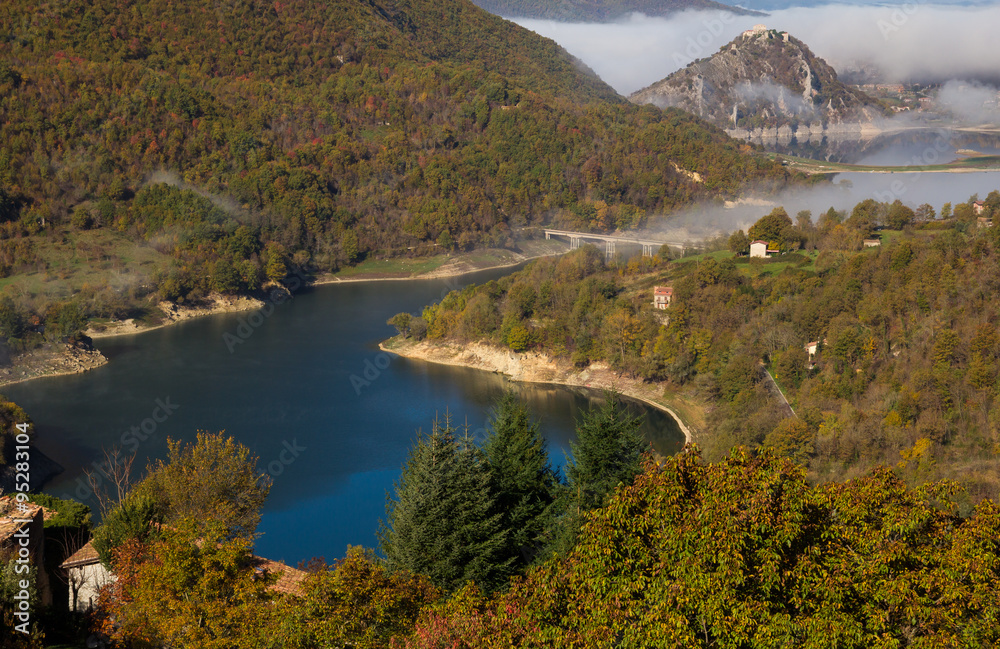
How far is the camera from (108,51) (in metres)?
75.8

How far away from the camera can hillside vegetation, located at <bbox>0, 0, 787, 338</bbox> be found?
56.6 m

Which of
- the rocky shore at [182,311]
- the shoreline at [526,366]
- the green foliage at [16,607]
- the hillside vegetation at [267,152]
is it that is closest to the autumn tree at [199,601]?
the green foliage at [16,607]

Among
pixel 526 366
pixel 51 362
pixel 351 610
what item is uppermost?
pixel 351 610

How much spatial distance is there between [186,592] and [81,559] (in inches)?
165

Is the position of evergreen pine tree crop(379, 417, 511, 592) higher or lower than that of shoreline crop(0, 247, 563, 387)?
higher

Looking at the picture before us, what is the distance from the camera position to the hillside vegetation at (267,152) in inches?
2227

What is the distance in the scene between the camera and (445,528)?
12.6m

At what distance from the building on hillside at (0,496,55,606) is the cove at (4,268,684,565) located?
9.03 m

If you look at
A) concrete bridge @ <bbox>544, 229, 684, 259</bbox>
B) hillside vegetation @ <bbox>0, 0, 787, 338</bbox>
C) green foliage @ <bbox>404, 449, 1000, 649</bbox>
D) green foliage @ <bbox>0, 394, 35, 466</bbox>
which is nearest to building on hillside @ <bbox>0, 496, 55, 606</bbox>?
green foliage @ <bbox>404, 449, 1000, 649</bbox>

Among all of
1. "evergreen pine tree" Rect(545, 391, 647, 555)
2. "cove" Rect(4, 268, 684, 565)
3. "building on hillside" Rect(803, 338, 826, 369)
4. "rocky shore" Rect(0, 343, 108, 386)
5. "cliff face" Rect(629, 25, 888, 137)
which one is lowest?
"cove" Rect(4, 268, 684, 565)

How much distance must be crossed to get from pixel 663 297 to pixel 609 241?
105ft

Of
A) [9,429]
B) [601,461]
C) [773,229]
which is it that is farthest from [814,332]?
[9,429]

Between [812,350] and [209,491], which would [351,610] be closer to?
[209,491]

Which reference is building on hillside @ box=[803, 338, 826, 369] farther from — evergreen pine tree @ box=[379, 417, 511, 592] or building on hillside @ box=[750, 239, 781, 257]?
evergreen pine tree @ box=[379, 417, 511, 592]
